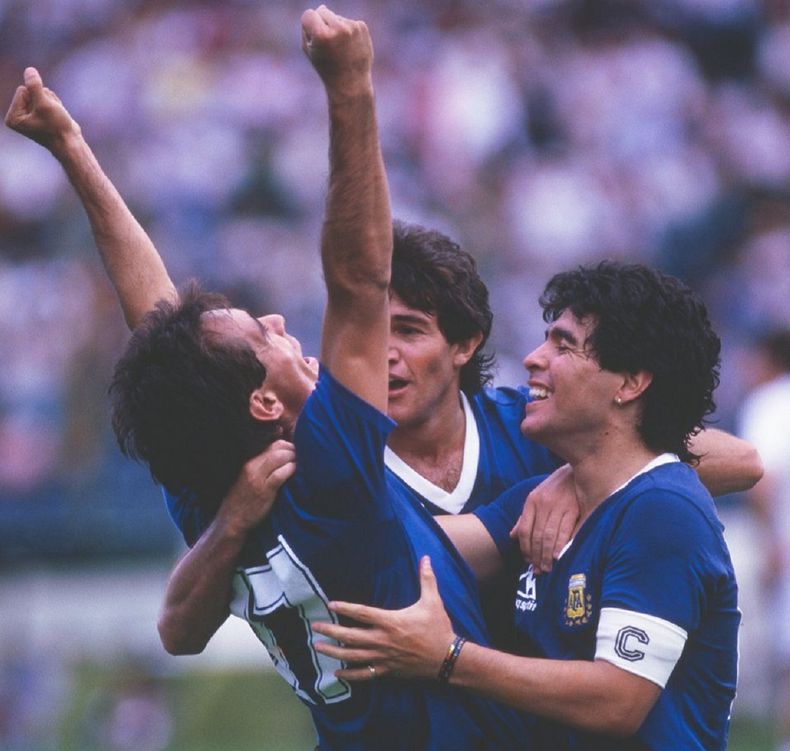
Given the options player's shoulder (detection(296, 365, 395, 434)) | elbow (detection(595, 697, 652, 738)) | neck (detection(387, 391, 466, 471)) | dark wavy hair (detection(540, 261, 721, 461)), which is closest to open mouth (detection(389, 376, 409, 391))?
neck (detection(387, 391, 466, 471))

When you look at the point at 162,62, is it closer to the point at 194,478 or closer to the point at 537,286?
the point at 537,286

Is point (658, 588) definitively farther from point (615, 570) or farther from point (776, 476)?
point (776, 476)

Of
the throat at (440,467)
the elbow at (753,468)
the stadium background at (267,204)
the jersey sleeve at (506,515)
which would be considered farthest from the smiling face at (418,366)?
the stadium background at (267,204)

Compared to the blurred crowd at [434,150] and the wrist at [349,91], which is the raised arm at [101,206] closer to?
the wrist at [349,91]

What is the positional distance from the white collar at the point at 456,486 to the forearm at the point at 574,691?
3.31ft

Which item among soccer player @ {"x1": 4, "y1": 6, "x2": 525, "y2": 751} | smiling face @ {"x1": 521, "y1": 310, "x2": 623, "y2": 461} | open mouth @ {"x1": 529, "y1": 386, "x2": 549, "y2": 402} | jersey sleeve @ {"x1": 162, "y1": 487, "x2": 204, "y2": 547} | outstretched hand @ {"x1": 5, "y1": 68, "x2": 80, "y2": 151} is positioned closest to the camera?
soccer player @ {"x1": 4, "y1": 6, "x2": 525, "y2": 751}

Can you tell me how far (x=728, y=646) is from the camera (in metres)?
4.29

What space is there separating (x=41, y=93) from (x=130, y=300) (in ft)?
2.19

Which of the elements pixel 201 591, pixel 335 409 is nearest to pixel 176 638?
pixel 201 591

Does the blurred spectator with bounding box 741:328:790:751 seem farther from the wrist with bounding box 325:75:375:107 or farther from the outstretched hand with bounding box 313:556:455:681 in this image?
the wrist with bounding box 325:75:375:107

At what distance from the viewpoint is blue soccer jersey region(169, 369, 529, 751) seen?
4016 millimetres

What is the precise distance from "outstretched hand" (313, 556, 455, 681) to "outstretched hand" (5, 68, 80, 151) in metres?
1.84

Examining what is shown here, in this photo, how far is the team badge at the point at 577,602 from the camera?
4.25m

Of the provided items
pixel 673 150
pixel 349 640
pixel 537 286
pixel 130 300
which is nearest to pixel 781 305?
pixel 537 286
